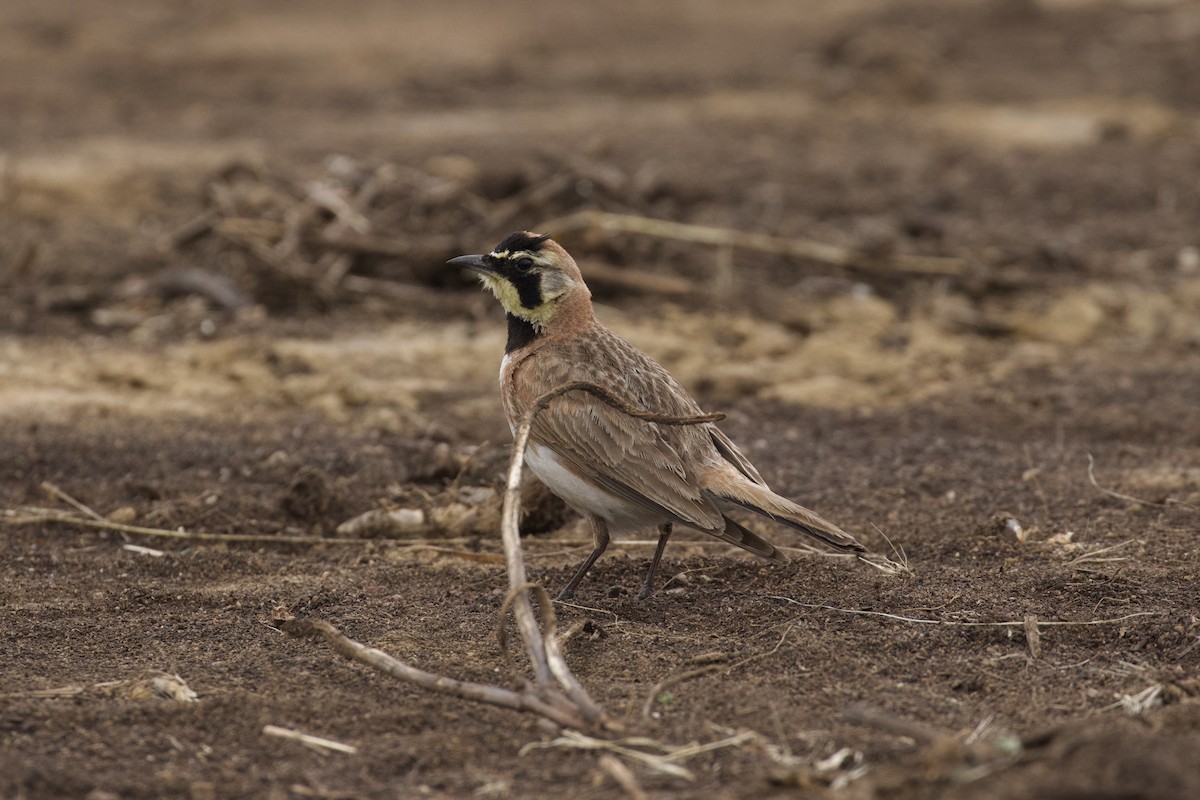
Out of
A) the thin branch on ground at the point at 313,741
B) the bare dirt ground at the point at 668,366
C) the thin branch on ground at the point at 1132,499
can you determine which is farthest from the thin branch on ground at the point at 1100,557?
the thin branch on ground at the point at 313,741

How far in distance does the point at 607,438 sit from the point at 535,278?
0.84 m

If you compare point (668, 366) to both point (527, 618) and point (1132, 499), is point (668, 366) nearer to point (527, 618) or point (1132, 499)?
point (1132, 499)

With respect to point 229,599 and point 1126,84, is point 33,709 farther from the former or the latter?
point 1126,84

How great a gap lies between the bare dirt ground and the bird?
329 millimetres

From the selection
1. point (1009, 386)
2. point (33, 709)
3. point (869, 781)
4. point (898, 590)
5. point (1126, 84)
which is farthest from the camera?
point (1126, 84)

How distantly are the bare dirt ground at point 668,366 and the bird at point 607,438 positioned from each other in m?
0.33

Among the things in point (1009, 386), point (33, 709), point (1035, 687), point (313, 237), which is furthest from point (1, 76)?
point (1035, 687)

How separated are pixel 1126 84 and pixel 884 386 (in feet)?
36.0

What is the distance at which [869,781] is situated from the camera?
3584mm

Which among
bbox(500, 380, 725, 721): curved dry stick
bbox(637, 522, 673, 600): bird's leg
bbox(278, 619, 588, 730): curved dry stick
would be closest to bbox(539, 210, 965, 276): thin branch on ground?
bbox(637, 522, 673, 600): bird's leg

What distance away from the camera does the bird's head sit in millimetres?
5898

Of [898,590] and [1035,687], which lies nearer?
[1035,687]

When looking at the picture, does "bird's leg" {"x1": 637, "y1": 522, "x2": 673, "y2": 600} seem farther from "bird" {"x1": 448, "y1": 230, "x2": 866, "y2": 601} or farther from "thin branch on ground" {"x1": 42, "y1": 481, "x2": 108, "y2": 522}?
"thin branch on ground" {"x1": 42, "y1": 481, "x2": 108, "y2": 522}

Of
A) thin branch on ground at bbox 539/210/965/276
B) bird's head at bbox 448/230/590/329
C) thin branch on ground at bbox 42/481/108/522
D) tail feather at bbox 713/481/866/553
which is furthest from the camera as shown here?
thin branch on ground at bbox 539/210/965/276
